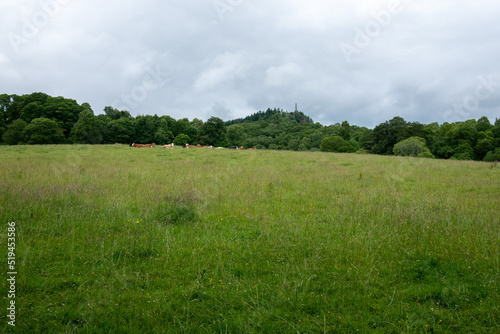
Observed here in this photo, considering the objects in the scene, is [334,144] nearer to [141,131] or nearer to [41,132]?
[141,131]

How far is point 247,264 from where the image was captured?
491cm

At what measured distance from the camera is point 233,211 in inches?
310

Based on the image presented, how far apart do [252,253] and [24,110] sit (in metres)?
79.0

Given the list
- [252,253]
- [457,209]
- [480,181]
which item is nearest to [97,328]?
[252,253]

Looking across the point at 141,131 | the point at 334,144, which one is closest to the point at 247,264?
the point at 141,131

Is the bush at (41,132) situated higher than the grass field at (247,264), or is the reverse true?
the bush at (41,132)

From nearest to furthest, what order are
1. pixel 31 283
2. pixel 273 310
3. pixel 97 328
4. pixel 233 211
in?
pixel 97 328 < pixel 273 310 < pixel 31 283 < pixel 233 211

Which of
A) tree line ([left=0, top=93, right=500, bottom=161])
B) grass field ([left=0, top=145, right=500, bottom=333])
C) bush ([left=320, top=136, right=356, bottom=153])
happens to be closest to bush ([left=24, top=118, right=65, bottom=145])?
tree line ([left=0, top=93, right=500, bottom=161])

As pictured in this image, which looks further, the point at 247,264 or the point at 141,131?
the point at 141,131

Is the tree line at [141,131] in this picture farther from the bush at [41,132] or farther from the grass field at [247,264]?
the grass field at [247,264]

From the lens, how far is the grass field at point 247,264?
3.60 metres

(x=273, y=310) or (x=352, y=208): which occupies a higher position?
(x=352, y=208)

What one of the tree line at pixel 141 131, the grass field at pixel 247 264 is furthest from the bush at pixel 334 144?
the grass field at pixel 247 264

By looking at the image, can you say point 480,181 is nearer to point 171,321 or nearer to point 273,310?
point 273,310
